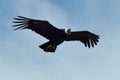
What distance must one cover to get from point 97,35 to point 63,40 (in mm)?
3026

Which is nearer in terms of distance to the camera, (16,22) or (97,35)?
(16,22)

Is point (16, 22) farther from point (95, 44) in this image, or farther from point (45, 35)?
point (95, 44)

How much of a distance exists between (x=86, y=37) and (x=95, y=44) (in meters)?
0.67

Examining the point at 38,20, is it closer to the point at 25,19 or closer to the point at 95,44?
the point at 25,19

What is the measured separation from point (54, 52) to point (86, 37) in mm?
3297

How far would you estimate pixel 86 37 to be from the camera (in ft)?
168

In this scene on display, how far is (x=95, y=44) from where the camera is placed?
51250 millimetres

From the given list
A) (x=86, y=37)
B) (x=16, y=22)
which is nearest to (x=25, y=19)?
(x=16, y=22)

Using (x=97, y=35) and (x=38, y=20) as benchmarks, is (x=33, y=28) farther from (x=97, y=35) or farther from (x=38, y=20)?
(x=97, y=35)

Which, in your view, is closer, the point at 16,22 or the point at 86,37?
the point at 16,22

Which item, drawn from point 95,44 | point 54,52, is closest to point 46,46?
point 54,52

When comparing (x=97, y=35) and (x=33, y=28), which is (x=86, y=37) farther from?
(x=33, y=28)

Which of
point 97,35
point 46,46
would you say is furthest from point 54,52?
point 97,35

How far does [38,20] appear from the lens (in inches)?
1928
